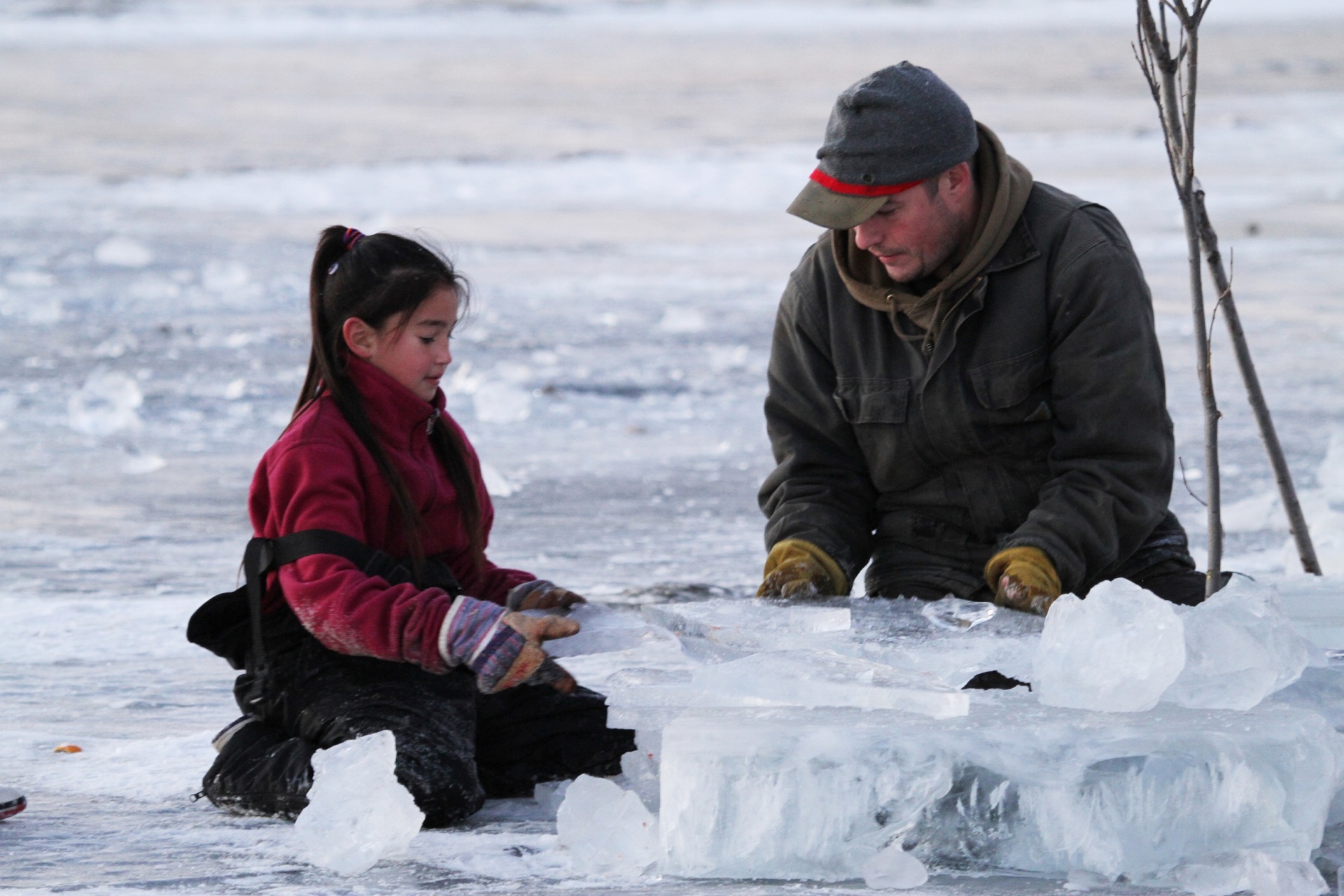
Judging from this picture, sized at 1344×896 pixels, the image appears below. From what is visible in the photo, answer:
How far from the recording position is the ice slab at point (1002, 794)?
250 cm

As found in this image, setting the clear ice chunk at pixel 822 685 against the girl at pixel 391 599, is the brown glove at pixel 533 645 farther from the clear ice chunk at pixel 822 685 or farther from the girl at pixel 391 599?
the clear ice chunk at pixel 822 685

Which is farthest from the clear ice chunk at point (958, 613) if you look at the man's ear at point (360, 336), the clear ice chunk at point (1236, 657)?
the man's ear at point (360, 336)

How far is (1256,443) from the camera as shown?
20.3 ft

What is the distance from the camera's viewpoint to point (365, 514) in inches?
121

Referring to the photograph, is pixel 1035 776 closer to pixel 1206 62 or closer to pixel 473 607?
pixel 473 607

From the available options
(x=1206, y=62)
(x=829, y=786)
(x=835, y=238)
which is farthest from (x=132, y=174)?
(x=1206, y=62)

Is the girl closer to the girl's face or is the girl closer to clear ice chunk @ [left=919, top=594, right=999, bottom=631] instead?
the girl's face

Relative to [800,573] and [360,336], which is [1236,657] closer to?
[800,573]

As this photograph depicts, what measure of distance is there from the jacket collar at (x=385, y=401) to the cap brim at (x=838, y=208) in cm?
78

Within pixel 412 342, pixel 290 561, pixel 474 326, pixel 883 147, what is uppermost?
pixel 883 147

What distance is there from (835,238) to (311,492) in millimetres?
1162

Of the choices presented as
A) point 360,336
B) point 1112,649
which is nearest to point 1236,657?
point 1112,649

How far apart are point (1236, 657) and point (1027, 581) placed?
0.52 meters

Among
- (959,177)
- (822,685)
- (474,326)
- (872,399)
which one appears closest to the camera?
(822,685)
